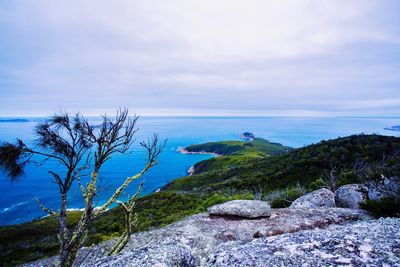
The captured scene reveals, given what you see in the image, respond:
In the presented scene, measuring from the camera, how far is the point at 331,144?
5253cm

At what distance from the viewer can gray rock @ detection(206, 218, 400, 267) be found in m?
3.88

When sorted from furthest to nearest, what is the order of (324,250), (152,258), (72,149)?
(72,149)
(152,258)
(324,250)

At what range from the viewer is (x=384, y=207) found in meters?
7.88

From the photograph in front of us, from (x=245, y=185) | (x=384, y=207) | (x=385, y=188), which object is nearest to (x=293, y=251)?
(x=384, y=207)

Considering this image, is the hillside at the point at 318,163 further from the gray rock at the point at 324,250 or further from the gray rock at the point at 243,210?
the gray rock at the point at 324,250

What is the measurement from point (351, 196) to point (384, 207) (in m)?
2.48

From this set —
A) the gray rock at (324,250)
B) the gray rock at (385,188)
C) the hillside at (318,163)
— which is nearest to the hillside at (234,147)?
the hillside at (318,163)

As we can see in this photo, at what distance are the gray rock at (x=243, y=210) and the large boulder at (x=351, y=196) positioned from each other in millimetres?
4411

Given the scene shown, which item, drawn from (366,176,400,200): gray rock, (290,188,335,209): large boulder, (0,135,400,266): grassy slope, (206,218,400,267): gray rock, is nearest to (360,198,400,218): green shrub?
(366,176,400,200): gray rock

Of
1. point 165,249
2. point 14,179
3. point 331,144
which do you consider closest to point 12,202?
point 14,179

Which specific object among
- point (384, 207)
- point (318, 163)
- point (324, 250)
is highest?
point (324, 250)

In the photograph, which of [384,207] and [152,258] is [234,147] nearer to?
[384,207]

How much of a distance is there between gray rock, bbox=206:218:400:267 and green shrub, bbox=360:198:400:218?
122 inches

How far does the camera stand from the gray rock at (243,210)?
8866 mm
